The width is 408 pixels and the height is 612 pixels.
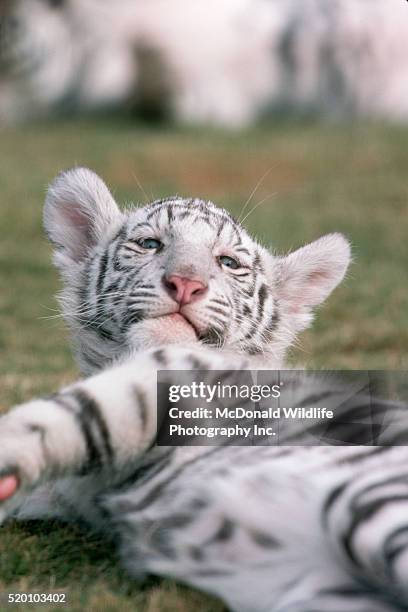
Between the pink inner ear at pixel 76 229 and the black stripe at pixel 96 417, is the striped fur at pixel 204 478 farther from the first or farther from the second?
the pink inner ear at pixel 76 229

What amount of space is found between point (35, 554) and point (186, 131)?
1248 cm

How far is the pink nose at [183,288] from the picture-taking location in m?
3.18

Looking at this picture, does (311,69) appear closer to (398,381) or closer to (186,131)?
(186,131)

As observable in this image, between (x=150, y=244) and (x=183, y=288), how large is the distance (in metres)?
0.44

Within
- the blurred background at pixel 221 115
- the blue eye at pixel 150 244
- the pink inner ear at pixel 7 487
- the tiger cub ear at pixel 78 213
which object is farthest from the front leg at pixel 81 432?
the blurred background at pixel 221 115

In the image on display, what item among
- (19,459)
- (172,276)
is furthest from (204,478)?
(172,276)

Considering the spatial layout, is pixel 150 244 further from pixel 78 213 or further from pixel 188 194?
pixel 188 194

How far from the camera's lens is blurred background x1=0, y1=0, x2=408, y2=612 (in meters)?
10.2

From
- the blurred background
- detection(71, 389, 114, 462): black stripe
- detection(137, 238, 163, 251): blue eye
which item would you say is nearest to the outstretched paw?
detection(71, 389, 114, 462): black stripe

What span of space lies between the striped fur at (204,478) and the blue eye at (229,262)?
1.3 inches

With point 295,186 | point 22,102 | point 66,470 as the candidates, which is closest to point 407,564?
point 66,470

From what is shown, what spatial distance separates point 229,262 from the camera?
358cm

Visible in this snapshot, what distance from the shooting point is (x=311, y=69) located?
15.2 metres

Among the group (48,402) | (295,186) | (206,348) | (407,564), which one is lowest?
(407,564)
